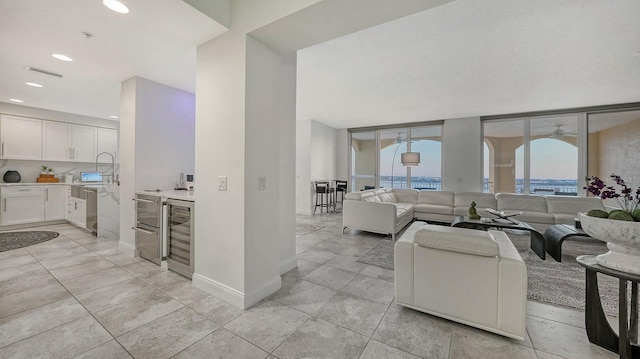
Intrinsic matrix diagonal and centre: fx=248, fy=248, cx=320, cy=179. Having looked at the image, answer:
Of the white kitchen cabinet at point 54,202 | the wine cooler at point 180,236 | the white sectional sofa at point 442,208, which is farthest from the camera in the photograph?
the white kitchen cabinet at point 54,202

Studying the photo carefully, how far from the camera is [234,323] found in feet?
6.21

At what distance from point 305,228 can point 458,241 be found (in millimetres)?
3591

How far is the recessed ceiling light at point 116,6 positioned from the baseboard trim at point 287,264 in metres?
2.68

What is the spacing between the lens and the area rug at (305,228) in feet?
15.6

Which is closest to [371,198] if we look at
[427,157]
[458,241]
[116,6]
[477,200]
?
[477,200]

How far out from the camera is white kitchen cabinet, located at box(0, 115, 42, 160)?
189 inches

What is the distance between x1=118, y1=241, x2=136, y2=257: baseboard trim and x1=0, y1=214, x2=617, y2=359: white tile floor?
1.52 ft

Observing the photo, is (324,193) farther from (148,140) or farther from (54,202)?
(54,202)

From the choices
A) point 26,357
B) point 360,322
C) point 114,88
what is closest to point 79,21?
point 114,88

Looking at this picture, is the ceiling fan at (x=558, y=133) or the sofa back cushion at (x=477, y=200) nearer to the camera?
the sofa back cushion at (x=477, y=200)

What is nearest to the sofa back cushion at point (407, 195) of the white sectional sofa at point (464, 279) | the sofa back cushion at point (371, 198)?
the sofa back cushion at point (371, 198)

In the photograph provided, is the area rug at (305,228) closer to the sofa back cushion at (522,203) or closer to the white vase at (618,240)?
the white vase at (618,240)

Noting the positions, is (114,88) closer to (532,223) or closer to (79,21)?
(79,21)

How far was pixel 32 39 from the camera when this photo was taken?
2.38 meters
